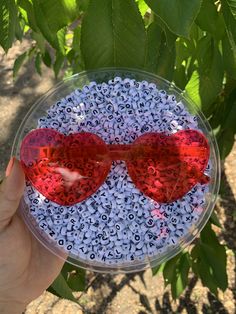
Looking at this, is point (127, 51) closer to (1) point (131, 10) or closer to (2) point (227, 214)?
(1) point (131, 10)

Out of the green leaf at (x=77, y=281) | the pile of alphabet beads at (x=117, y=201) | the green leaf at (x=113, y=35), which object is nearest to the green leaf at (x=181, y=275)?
the green leaf at (x=77, y=281)

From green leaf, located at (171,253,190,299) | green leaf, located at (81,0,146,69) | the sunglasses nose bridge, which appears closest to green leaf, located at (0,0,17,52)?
green leaf, located at (81,0,146,69)

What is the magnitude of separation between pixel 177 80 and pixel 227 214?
1.22 metres

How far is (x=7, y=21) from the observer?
950mm

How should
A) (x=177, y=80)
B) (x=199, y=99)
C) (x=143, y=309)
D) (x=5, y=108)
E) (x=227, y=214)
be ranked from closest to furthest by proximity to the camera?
(x=199, y=99) < (x=177, y=80) < (x=143, y=309) < (x=227, y=214) < (x=5, y=108)

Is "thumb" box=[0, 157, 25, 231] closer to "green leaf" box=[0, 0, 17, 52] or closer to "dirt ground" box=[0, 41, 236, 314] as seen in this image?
"green leaf" box=[0, 0, 17, 52]

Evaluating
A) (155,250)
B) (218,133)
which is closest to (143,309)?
(218,133)

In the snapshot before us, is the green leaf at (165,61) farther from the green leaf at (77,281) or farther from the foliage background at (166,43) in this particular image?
the green leaf at (77,281)

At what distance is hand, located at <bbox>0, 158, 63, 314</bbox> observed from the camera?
96cm

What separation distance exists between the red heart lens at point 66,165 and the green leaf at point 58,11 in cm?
20

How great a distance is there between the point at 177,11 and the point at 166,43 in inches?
12.3

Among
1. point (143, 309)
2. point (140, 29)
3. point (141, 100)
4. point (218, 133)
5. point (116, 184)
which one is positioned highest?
point (140, 29)

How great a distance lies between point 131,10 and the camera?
0.89 m

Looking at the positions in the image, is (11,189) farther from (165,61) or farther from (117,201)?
(165,61)
